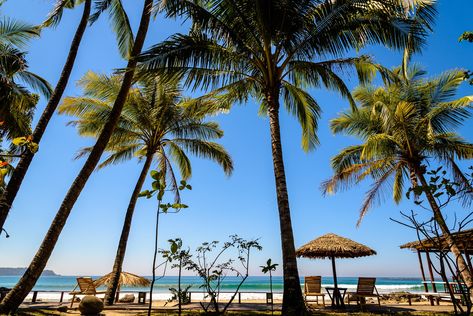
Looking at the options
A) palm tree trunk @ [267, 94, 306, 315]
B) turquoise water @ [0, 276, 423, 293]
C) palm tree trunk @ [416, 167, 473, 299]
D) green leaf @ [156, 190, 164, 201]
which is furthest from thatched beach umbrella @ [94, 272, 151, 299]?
turquoise water @ [0, 276, 423, 293]

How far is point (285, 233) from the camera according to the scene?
623 cm

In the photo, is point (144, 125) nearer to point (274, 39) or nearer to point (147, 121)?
point (147, 121)

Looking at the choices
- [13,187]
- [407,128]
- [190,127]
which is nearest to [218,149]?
[190,127]

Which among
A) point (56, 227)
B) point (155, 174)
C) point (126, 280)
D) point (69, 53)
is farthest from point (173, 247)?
point (126, 280)

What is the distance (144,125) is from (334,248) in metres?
7.90

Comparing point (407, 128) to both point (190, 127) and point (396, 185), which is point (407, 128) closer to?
point (396, 185)

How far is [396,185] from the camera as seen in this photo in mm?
14031

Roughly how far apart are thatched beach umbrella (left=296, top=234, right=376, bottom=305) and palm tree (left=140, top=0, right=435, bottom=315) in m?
4.99

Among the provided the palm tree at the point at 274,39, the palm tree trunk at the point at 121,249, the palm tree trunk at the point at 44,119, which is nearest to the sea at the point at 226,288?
the palm tree trunk at the point at 121,249

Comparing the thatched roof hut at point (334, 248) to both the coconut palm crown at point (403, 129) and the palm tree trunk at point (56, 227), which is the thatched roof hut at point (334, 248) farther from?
the palm tree trunk at point (56, 227)

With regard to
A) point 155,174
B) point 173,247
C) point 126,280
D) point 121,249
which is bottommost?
point 126,280

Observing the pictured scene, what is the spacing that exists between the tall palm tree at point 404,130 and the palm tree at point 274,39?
284 centimetres

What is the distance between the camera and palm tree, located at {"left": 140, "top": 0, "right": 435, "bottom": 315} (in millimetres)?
7203

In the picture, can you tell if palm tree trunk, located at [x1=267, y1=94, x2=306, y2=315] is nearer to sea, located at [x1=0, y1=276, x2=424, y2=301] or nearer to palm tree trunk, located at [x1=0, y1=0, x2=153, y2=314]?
sea, located at [x1=0, y1=276, x2=424, y2=301]
